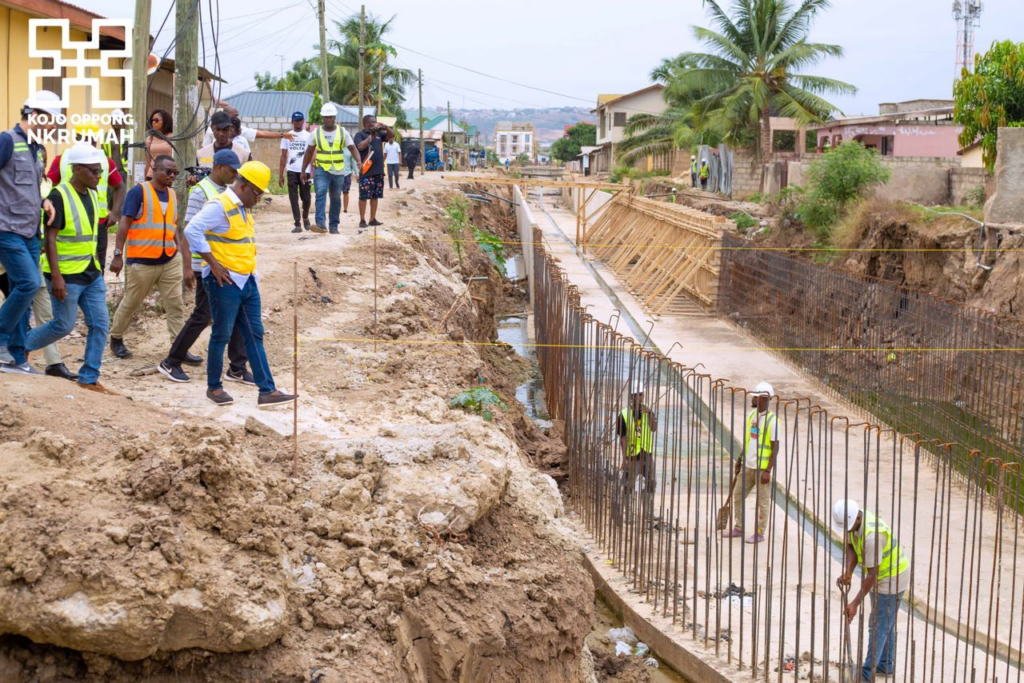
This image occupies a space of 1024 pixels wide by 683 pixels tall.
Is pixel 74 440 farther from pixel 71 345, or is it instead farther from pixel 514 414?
pixel 514 414

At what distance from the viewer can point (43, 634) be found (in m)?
3.63

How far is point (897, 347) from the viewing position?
13.3 metres

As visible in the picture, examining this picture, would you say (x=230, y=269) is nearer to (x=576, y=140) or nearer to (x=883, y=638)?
(x=883, y=638)

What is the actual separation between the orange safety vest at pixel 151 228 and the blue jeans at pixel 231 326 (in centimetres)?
83

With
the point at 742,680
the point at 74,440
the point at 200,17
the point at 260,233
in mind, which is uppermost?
the point at 200,17

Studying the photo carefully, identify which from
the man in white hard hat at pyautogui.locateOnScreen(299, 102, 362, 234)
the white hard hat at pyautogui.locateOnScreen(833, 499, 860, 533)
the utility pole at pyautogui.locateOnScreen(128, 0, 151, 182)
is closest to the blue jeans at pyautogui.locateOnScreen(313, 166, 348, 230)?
the man in white hard hat at pyautogui.locateOnScreen(299, 102, 362, 234)

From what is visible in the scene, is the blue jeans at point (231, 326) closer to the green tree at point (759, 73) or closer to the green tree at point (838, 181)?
the green tree at point (838, 181)

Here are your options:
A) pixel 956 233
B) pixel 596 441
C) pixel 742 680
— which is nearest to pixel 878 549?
pixel 742 680

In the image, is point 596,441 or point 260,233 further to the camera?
point 260,233

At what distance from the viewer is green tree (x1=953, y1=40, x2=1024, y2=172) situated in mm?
16609

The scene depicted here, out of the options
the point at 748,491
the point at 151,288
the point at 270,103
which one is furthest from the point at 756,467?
the point at 270,103

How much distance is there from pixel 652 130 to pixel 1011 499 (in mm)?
42073

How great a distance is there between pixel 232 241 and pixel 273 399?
3.32 feet

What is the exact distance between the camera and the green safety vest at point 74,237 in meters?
6.29
